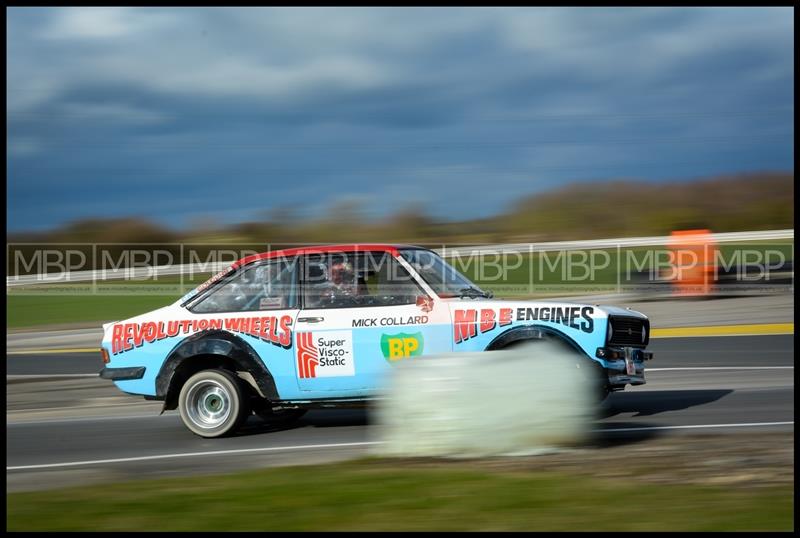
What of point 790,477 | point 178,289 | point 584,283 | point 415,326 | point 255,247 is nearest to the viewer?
point 790,477

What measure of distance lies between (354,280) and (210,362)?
154 centimetres

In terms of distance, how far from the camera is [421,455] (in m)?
6.95

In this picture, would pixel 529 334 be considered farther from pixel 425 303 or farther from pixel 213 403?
pixel 213 403

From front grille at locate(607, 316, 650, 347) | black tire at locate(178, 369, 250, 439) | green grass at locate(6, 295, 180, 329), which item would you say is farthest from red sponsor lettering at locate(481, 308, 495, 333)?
green grass at locate(6, 295, 180, 329)

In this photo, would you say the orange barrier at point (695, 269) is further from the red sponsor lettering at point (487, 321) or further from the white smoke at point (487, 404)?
the white smoke at point (487, 404)

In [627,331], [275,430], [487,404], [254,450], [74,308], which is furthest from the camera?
[74,308]

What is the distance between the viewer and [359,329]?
831cm

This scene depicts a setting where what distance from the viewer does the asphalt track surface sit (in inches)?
293

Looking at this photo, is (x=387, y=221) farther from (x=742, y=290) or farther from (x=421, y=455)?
(x=421, y=455)

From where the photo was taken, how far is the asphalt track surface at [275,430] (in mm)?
7449

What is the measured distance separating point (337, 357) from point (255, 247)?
22.0 m

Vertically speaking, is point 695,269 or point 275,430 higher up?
point 695,269

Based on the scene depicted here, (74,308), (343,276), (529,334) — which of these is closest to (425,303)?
(343,276)

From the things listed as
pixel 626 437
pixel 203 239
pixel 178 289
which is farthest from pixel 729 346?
pixel 203 239
